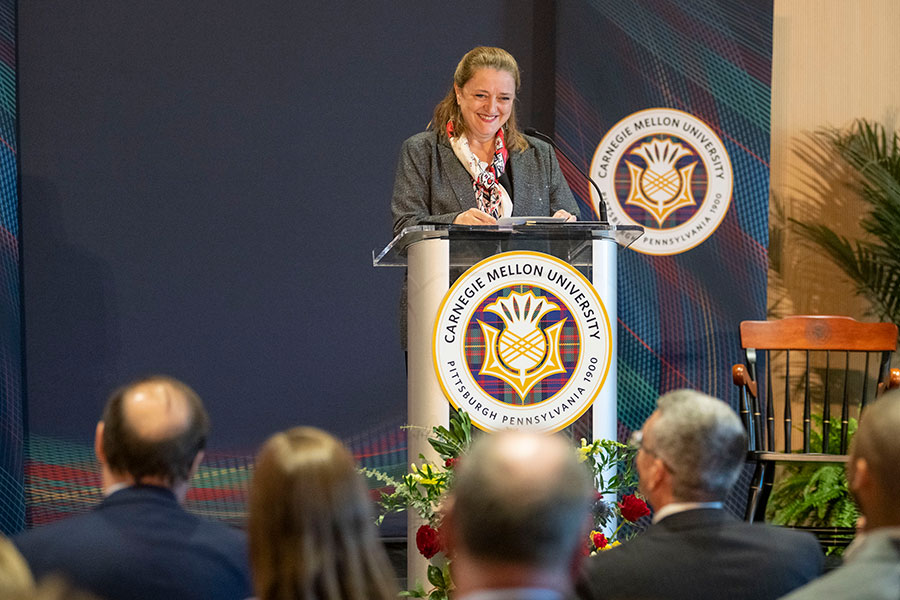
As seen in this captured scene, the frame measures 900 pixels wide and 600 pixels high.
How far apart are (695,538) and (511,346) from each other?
A: 4.09 feet

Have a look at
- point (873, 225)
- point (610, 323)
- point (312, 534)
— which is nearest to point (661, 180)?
point (873, 225)

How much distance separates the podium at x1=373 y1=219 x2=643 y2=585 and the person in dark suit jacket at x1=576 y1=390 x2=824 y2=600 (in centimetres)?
112

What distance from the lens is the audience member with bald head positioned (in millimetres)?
1462

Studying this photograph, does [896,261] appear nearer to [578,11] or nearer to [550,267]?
[578,11]

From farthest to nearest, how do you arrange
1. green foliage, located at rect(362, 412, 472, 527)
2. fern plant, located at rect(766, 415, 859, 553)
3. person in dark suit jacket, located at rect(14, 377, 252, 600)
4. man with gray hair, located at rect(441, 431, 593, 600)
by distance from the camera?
fern plant, located at rect(766, 415, 859, 553) → green foliage, located at rect(362, 412, 472, 527) → person in dark suit jacket, located at rect(14, 377, 252, 600) → man with gray hair, located at rect(441, 431, 593, 600)

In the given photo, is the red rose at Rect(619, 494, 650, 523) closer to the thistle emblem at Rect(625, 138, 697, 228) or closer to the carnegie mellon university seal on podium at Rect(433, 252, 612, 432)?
the carnegie mellon university seal on podium at Rect(433, 252, 612, 432)

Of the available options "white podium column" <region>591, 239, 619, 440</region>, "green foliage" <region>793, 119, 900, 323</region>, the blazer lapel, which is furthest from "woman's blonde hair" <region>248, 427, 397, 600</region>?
"green foliage" <region>793, 119, 900, 323</region>

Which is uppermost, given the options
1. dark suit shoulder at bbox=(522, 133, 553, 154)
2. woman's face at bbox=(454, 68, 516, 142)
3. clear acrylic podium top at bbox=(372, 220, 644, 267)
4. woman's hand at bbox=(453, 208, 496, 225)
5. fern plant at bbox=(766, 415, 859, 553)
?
woman's face at bbox=(454, 68, 516, 142)

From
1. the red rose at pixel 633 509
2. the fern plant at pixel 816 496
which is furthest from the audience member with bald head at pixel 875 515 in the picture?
the fern plant at pixel 816 496

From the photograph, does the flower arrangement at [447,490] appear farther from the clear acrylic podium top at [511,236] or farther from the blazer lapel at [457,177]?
the blazer lapel at [457,177]

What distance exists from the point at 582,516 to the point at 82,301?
4375mm

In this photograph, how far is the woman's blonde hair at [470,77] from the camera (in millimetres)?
3557

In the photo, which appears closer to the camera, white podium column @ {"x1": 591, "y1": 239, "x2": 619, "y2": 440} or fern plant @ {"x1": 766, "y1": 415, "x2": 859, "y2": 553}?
white podium column @ {"x1": 591, "y1": 239, "x2": 619, "y2": 440}

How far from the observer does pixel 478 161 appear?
11.7ft
